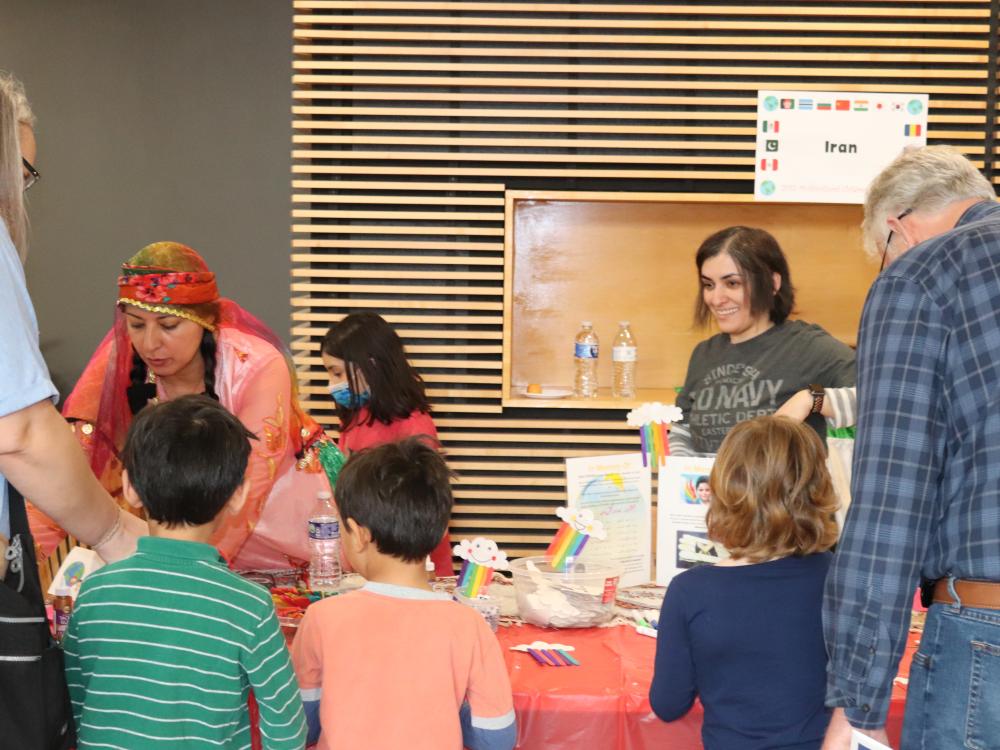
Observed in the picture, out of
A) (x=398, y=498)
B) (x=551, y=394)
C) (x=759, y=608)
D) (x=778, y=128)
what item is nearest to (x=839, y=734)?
(x=759, y=608)

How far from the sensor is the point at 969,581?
64.8 inches

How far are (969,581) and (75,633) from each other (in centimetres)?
150

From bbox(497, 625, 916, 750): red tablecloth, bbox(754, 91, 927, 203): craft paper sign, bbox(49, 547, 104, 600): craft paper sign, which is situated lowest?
bbox(497, 625, 916, 750): red tablecloth

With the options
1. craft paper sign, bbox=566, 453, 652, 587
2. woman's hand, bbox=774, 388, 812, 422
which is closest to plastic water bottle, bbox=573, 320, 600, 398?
woman's hand, bbox=774, 388, 812, 422

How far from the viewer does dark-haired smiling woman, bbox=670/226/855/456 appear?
3.26 m

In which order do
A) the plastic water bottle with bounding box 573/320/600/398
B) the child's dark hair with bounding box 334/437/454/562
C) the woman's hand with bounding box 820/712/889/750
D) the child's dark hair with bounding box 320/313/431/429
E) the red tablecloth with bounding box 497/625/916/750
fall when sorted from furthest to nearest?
the plastic water bottle with bounding box 573/320/600/398
the child's dark hair with bounding box 320/313/431/429
the red tablecloth with bounding box 497/625/916/750
the child's dark hair with bounding box 334/437/454/562
the woman's hand with bounding box 820/712/889/750

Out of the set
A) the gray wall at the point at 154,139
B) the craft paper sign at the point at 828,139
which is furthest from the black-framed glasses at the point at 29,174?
the gray wall at the point at 154,139

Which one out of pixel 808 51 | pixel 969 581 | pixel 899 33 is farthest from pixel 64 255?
pixel 969 581

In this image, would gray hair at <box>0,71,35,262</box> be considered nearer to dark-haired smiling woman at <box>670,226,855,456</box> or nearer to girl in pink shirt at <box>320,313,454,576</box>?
dark-haired smiling woman at <box>670,226,855,456</box>

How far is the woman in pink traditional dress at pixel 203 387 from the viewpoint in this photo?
2.92m

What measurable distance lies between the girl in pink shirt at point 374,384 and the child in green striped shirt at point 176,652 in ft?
6.92

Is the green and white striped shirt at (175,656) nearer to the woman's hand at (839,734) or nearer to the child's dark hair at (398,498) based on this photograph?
the child's dark hair at (398,498)

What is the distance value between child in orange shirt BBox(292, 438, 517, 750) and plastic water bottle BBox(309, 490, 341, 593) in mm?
677

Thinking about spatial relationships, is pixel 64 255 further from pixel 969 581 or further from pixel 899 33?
pixel 969 581
